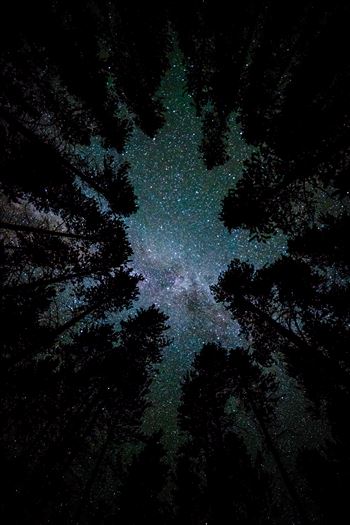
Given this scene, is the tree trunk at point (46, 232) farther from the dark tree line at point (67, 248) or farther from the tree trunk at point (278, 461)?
the tree trunk at point (278, 461)

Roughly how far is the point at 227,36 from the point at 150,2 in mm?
2406

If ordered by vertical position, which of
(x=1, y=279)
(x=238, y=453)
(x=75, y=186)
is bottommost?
(x=238, y=453)

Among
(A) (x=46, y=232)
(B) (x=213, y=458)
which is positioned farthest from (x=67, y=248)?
(B) (x=213, y=458)

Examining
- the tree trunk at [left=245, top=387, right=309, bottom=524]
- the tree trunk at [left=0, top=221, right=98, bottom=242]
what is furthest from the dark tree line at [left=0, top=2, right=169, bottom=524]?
the tree trunk at [left=245, top=387, right=309, bottom=524]

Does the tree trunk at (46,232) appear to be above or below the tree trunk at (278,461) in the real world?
above

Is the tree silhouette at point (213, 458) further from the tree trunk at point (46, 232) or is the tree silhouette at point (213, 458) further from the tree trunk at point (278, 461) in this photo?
the tree trunk at point (46, 232)

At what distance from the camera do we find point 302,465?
879 cm

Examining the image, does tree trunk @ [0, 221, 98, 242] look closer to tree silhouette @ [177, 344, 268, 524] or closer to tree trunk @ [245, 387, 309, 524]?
tree silhouette @ [177, 344, 268, 524]

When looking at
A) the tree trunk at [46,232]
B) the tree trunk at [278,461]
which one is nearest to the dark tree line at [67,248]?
the tree trunk at [46,232]

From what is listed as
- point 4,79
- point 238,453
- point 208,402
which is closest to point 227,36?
point 4,79

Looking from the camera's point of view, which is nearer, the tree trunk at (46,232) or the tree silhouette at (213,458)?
the tree trunk at (46,232)

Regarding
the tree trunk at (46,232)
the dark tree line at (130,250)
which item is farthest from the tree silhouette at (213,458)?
the tree trunk at (46,232)

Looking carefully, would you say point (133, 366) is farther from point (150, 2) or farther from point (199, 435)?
point (150, 2)

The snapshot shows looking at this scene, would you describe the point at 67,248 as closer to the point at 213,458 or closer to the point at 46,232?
the point at 46,232
